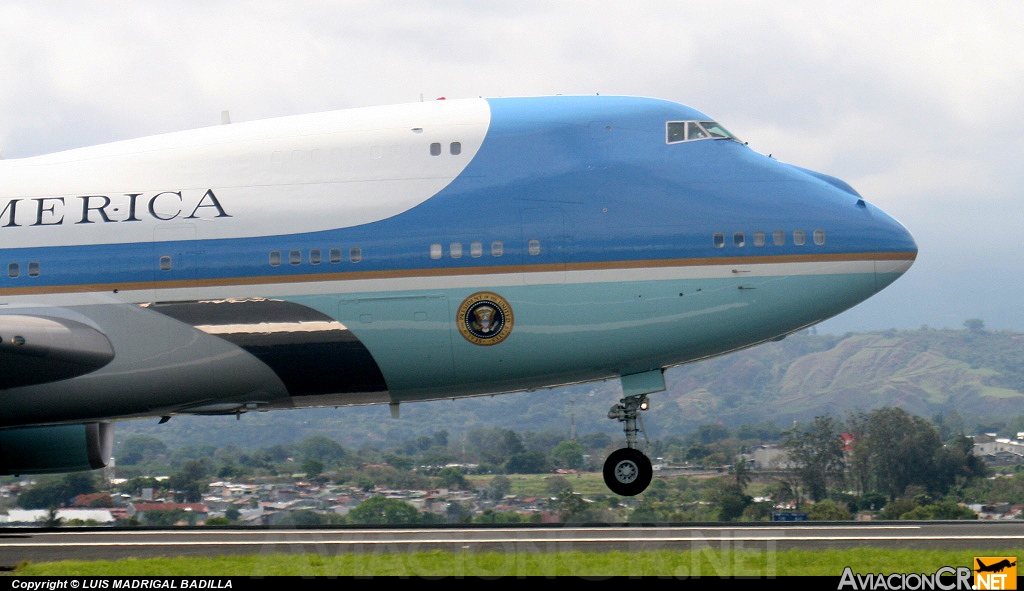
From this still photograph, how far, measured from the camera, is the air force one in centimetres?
2375

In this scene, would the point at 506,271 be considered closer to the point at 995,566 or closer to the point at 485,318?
the point at 485,318

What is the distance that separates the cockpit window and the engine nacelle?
15.0 m

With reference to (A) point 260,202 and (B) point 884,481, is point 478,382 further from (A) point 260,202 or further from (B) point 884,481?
Answer: (B) point 884,481

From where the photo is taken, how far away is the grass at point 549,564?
60.1 feet

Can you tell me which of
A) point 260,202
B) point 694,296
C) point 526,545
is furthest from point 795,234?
point 260,202

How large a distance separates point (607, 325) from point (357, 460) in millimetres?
78183

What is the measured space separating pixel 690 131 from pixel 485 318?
19.2 feet

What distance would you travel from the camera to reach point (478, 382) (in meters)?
24.5

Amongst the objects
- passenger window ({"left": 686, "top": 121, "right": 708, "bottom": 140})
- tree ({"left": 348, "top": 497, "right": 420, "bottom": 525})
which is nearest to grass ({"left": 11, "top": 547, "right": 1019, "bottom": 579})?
passenger window ({"left": 686, "top": 121, "right": 708, "bottom": 140})

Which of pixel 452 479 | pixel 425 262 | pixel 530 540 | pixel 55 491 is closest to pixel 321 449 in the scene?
pixel 452 479

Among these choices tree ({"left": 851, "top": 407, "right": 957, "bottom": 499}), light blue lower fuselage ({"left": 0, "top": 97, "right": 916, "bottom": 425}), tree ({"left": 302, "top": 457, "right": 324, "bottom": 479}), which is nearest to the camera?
light blue lower fuselage ({"left": 0, "top": 97, "right": 916, "bottom": 425})

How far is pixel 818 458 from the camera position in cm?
7738

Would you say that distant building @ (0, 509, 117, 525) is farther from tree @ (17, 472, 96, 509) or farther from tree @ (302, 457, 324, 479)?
tree @ (302, 457, 324, 479)

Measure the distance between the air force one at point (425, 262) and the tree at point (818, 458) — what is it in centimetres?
5384
